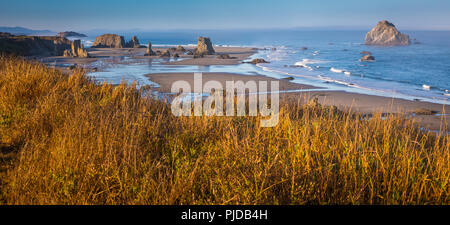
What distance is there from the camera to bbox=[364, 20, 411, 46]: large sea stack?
99.6 m

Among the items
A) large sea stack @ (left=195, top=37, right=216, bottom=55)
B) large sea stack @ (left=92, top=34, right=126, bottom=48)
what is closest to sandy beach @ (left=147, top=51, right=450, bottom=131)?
large sea stack @ (left=195, top=37, right=216, bottom=55)

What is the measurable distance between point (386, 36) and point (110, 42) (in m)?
85.6

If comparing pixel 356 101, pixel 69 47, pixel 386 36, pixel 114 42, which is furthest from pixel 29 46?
pixel 386 36

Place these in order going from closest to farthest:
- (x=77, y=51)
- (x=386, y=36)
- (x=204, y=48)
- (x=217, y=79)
→ (x=217, y=79) < (x=77, y=51) < (x=204, y=48) < (x=386, y=36)

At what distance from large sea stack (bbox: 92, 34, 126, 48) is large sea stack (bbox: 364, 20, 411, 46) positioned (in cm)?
7861

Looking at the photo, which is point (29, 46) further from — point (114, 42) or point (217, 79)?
point (217, 79)

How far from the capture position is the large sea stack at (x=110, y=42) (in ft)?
222

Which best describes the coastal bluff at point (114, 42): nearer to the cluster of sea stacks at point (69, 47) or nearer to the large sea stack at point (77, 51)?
the cluster of sea stacks at point (69, 47)

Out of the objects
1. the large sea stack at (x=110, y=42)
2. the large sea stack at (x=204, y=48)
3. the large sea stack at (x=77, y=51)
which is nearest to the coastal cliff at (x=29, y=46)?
the large sea stack at (x=77, y=51)

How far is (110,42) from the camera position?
226 feet
